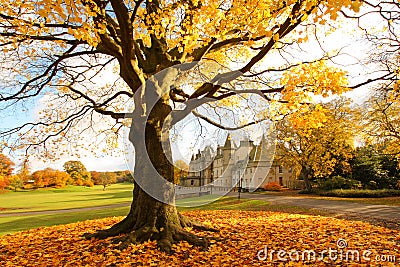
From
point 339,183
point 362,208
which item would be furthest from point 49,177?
point 362,208

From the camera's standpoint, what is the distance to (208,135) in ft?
23.4

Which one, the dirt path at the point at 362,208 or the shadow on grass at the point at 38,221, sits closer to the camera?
the dirt path at the point at 362,208

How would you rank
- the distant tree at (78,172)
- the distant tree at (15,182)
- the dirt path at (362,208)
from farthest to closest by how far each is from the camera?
the distant tree at (78,172) < the distant tree at (15,182) < the dirt path at (362,208)

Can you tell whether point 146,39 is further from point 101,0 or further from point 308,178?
point 308,178

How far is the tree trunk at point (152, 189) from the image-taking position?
6625 millimetres

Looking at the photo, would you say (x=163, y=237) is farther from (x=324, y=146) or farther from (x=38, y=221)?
(x=324, y=146)

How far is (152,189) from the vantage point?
269 inches

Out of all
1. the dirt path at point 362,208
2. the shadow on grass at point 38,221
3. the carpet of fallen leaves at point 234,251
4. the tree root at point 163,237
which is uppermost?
the tree root at point 163,237

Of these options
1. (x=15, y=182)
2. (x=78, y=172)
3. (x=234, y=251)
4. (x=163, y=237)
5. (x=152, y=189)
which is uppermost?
(x=152, y=189)

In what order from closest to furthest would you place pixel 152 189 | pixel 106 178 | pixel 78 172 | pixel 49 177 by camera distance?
pixel 152 189
pixel 49 177
pixel 78 172
pixel 106 178

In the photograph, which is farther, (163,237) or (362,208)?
(362,208)

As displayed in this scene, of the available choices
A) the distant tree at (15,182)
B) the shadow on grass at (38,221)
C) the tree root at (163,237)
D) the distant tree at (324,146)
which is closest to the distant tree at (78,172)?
the distant tree at (15,182)

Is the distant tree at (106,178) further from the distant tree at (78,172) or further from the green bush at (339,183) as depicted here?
the green bush at (339,183)

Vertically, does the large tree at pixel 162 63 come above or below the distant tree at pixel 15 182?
above
